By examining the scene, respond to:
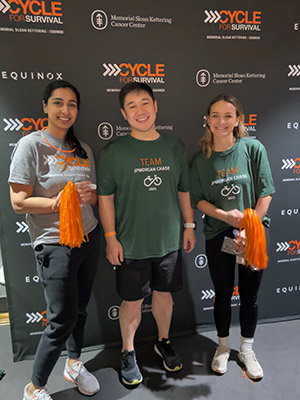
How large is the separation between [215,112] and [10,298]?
200 cm

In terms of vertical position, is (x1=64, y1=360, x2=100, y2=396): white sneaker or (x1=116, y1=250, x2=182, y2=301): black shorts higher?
(x1=116, y1=250, x2=182, y2=301): black shorts

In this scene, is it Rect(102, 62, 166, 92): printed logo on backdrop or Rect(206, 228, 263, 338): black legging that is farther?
Rect(102, 62, 166, 92): printed logo on backdrop

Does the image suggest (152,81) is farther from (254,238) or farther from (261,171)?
(254,238)

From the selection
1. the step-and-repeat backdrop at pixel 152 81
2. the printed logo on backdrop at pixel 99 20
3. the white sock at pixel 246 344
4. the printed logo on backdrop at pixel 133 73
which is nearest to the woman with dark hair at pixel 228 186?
the white sock at pixel 246 344

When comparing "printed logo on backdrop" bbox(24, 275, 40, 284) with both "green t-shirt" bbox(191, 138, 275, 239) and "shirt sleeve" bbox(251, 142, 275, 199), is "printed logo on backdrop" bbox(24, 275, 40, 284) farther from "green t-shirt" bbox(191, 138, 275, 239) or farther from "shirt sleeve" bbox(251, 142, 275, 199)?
"shirt sleeve" bbox(251, 142, 275, 199)

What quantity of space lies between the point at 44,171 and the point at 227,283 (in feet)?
4.51

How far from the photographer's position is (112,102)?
227 centimetres

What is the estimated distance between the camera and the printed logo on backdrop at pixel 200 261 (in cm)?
260

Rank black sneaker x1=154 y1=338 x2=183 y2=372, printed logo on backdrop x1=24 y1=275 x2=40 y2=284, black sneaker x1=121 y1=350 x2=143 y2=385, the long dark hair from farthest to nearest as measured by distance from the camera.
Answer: printed logo on backdrop x1=24 y1=275 x2=40 y2=284 < black sneaker x1=154 y1=338 x2=183 y2=372 < black sneaker x1=121 y1=350 x2=143 y2=385 < the long dark hair

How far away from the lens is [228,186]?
2.01m

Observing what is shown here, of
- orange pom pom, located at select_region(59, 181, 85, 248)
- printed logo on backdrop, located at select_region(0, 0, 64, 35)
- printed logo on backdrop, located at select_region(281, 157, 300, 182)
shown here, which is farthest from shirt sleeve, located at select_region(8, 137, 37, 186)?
printed logo on backdrop, located at select_region(281, 157, 300, 182)

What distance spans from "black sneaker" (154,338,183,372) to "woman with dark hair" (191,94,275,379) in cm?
49

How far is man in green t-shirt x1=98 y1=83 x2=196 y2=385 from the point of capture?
6.21 feet

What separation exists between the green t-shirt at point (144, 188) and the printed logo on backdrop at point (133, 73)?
0.56 metres
